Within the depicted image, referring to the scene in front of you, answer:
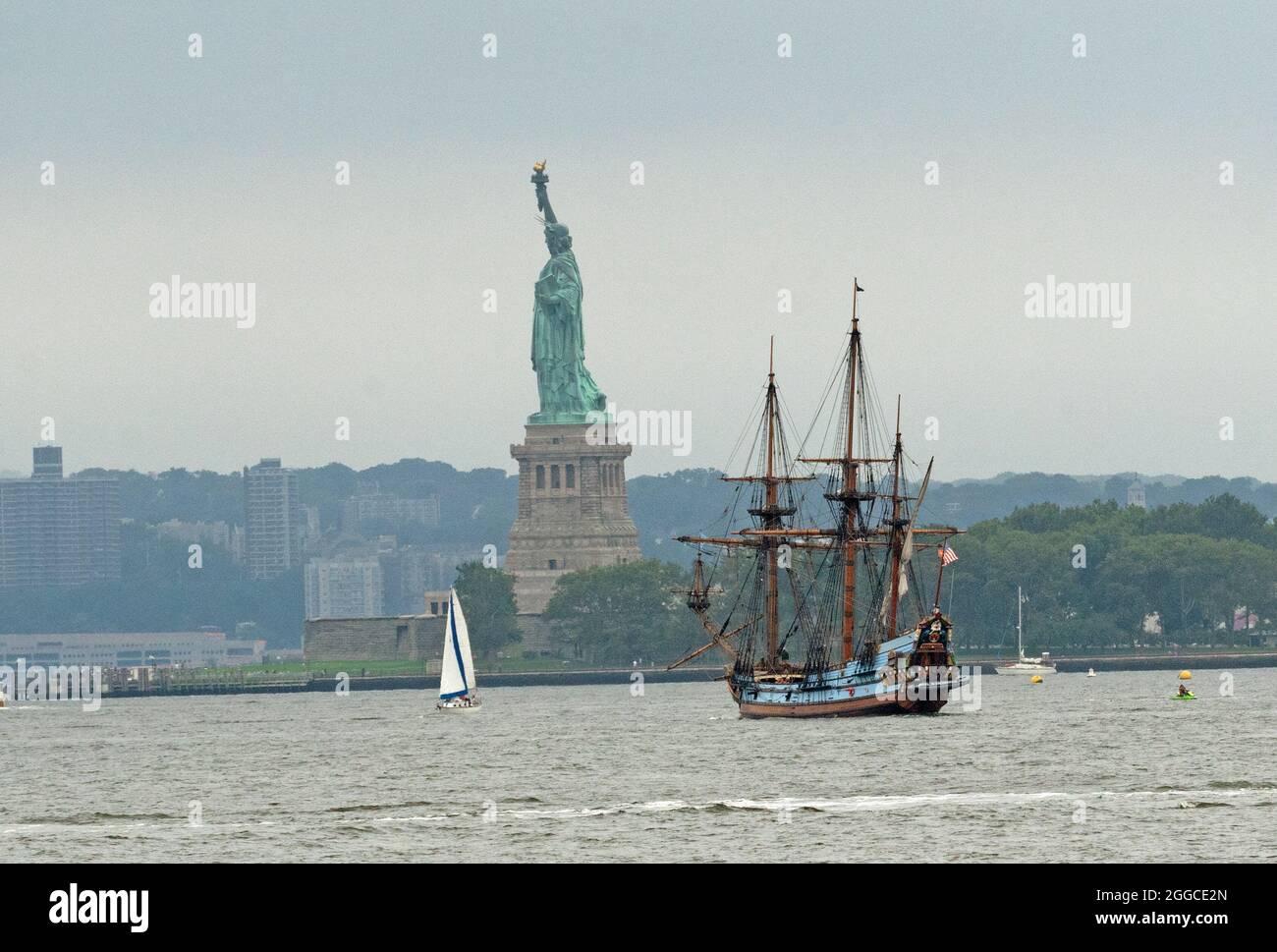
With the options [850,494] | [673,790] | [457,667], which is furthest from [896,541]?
[673,790]

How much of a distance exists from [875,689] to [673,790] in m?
48.3

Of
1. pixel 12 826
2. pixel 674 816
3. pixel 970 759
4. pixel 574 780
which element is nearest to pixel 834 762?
pixel 970 759

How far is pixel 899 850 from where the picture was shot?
56.2 meters

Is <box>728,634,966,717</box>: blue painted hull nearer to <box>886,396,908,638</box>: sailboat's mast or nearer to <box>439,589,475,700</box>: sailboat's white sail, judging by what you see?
<box>886,396,908,638</box>: sailboat's mast

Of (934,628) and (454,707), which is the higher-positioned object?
(934,628)

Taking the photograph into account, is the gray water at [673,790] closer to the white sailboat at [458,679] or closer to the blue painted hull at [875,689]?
the blue painted hull at [875,689]

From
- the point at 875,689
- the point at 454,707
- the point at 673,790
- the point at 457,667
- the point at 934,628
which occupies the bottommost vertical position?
the point at 454,707

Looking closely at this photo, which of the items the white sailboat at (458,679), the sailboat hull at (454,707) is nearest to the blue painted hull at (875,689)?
the white sailboat at (458,679)

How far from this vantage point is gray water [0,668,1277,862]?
58.8 metres

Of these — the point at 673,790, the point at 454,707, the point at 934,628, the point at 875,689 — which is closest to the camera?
the point at 673,790

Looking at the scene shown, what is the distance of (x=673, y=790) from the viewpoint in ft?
249

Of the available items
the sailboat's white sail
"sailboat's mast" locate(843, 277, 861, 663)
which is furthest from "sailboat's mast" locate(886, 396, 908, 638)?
the sailboat's white sail

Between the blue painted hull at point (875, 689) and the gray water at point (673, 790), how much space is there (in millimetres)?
1420

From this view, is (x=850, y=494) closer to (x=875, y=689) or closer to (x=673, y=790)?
(x=875, y=689)
